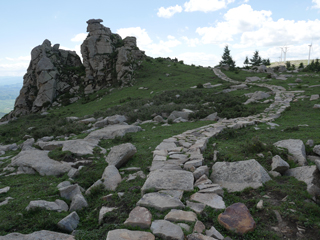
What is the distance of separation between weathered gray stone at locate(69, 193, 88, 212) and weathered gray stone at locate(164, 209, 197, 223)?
3049 mm

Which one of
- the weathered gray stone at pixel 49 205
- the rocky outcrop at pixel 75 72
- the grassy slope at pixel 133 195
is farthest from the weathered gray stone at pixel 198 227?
the rocky outcrop at pixel 75 72

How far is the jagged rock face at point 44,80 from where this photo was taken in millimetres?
46125

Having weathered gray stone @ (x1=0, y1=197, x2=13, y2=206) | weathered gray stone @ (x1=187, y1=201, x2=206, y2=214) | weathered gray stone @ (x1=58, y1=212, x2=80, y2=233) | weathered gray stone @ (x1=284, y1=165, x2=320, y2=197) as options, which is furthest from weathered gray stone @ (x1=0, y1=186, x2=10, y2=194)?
weathered gray stone @ (x1=284, y1=165, x2=320, y2=197)

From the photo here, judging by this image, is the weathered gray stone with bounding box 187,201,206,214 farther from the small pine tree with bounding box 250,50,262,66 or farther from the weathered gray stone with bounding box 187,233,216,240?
the small pine tree with bounding box 250,50,262,66

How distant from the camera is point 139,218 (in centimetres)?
549

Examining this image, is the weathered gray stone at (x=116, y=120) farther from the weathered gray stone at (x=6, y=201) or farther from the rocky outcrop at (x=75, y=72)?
the rocky outcrop at (x=75, y=72)

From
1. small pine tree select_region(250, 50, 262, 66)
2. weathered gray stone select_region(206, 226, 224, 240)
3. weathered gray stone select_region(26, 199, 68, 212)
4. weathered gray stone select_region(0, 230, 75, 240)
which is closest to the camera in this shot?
weathered gray stone select_region(206, 226, 224, 240)

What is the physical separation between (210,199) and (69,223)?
411 centimetres

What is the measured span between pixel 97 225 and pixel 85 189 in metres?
2.66

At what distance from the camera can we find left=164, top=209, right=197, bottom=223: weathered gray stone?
538cm

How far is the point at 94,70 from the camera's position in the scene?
49.7m

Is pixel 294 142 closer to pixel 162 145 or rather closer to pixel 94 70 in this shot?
pixel 162 145

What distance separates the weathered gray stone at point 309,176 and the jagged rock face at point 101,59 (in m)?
42.3

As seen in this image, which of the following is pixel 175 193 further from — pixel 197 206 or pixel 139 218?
pixel 139 218
